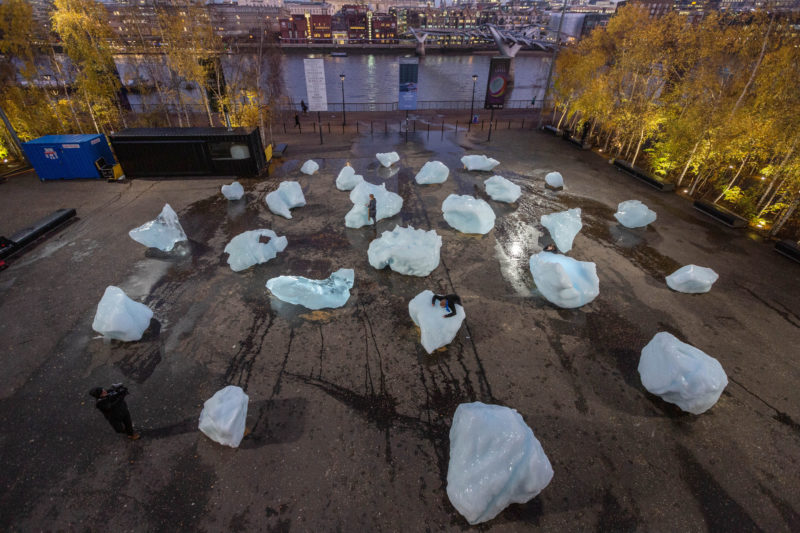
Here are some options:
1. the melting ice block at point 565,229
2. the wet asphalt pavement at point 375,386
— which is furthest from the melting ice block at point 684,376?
the melting ice block at point 565,229

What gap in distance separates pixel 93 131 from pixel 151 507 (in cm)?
2502

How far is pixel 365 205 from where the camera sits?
1157cm

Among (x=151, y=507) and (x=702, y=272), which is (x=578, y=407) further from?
(x=151, y=507)

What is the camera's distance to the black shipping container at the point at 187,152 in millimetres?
14977

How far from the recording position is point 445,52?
88938mm

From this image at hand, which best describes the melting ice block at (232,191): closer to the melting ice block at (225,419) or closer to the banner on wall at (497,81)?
the melting ice block at (225,419)

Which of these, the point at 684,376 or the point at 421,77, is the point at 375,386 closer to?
the point at 684,376

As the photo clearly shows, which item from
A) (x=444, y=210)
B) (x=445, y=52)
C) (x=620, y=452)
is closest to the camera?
(x=620, y=452)

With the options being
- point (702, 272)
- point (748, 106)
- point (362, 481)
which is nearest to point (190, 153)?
point (362, 481)

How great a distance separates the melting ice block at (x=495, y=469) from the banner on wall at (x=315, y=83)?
89.2 feet

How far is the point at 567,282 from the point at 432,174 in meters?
8.58

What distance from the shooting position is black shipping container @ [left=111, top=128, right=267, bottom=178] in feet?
49.1

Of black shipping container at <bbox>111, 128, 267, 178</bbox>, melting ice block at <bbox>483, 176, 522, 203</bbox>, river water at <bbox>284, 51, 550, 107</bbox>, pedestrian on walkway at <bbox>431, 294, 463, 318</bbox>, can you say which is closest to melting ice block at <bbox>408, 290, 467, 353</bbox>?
pedestrian on walkway at <bbox>431, 294, 463, 318</bbox>

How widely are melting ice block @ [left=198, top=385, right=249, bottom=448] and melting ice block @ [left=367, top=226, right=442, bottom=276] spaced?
5017mm
